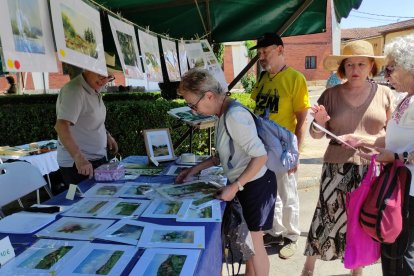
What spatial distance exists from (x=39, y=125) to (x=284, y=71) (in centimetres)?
439

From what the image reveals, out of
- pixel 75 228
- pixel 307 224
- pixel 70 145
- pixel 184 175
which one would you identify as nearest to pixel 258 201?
pixel 184 175

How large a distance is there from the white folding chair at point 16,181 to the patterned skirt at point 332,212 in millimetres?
1923

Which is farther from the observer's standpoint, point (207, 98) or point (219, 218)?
point (207, 98)

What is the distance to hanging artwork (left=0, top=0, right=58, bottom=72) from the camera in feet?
3.63

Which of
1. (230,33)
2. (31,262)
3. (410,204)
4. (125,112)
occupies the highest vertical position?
(230,33)

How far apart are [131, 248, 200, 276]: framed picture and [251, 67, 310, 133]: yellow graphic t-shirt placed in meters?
1.63

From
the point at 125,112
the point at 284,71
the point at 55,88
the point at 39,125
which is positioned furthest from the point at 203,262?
the point at 55,88

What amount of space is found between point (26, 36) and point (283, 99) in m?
1.84

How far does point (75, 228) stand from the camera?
141 cm

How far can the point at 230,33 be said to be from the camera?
397 centimetres

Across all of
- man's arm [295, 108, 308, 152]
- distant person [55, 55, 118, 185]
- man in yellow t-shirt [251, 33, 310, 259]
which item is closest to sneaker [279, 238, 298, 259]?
man in yellow t-shirt [251, 33, 310, 259]

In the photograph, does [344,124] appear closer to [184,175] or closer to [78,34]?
[184,175]

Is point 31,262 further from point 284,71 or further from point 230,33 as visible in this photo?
point 230,33

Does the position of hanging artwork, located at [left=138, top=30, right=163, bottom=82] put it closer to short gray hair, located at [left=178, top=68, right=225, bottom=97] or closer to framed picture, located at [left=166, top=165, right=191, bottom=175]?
framed picture, located at [left=166, top=165, right=191, bottom=175]
